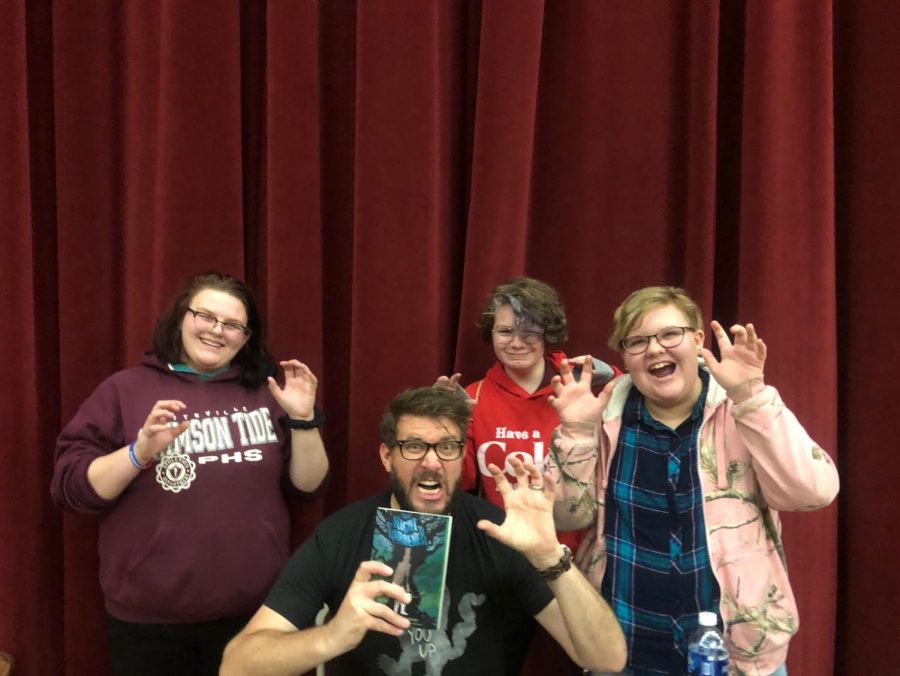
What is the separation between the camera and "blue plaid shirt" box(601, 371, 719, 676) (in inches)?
47.8

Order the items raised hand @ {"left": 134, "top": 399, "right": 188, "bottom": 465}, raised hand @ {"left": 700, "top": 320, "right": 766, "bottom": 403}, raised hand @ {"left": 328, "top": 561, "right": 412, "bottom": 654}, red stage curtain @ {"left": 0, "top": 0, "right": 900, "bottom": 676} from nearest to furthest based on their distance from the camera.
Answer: raised hand @ {"left": 328, "top": 561, "right": 412, "bottom": 654}
raised hand @ {"left": 700, "top": 320, "right": 766, "bottom": 403}
raised hand @ {"left": 134, "top": 399, "right": 188, "bottom": 465}
red stage curtain @ {"left": 0, "top": 0, "right": 900, "bottom": 676}

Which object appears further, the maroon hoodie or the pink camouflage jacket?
the maroon hoodie

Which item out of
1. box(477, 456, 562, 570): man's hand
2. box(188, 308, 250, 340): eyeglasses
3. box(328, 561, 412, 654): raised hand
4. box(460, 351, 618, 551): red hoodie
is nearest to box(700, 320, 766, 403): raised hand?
box(477, 456, 562, 570): man's hand

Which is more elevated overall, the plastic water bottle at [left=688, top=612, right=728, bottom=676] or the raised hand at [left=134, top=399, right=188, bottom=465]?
the raised hand at [left=134, top=399, right=188, bottom=465]

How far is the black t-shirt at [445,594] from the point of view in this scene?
1223mm

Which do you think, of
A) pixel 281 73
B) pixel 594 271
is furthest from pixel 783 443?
pixel 281 73

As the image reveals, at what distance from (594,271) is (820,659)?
1143 millimetres

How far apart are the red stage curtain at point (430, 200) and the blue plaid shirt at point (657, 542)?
56 cm

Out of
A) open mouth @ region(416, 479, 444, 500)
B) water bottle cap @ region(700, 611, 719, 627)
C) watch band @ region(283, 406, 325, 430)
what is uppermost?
watch band @ region(283, 406, 325, 430)

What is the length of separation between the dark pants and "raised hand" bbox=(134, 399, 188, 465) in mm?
383

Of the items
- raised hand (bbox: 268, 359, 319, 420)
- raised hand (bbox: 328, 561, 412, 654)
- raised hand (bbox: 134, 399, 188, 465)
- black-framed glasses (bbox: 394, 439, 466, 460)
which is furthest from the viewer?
raised hand (bbox: 268, 359, 319, 420)

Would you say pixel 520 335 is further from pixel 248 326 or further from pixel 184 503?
pixel 184 503

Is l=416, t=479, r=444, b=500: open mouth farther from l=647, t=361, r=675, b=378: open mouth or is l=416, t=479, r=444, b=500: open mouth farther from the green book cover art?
l=647, t=361, r=675, b=378: open mouth

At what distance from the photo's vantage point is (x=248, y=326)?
1.60 meters
